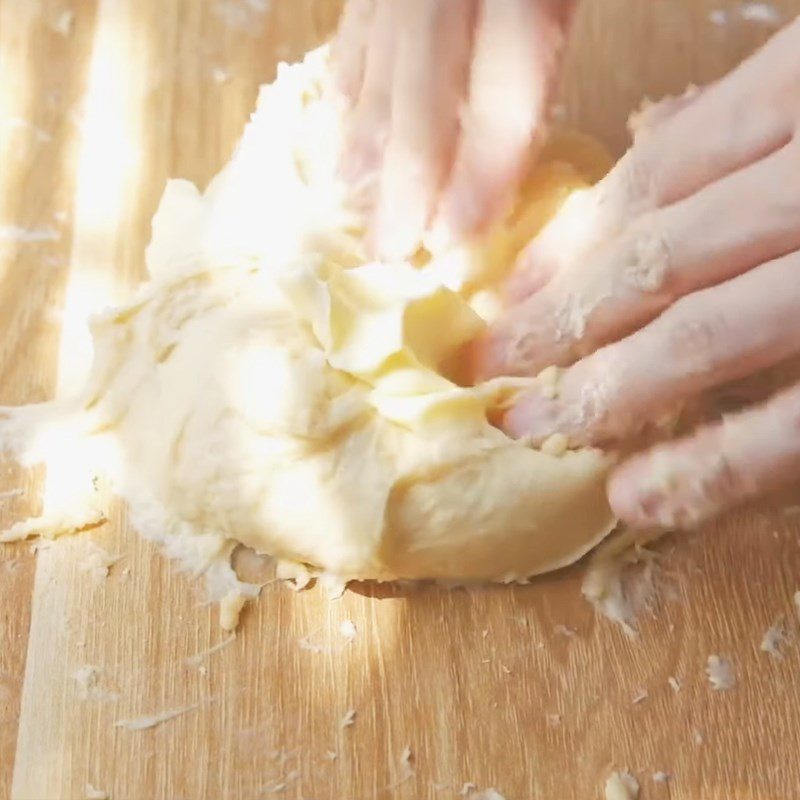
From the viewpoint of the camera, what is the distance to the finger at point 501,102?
0.86 m

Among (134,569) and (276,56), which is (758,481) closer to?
(134,569)

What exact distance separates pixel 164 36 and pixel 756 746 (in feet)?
2.93

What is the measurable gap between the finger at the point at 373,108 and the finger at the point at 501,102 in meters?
0.07

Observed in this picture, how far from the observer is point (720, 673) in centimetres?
87

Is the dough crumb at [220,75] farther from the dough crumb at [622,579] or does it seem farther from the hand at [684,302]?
the dough crumb at [622,579]

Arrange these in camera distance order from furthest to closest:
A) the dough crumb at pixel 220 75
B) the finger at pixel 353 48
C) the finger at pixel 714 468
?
the dough crumb at pixel 220 75
the finger at pixel 353 48
the finger at pixel 714 468

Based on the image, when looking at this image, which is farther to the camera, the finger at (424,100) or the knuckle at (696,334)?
the finger at (424,100)

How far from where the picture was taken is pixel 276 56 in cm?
116

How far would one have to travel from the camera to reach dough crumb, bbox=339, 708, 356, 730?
0.85 metres

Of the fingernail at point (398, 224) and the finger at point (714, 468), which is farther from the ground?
the fingernail at point (398, 224)

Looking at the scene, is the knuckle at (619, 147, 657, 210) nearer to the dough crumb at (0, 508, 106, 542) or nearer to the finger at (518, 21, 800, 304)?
the finger at (518, 21, 800, 304)

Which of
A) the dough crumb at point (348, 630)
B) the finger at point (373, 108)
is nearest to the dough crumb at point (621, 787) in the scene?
the dough crumb at point (348, 630)

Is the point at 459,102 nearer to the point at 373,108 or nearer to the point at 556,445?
the point at 373,108

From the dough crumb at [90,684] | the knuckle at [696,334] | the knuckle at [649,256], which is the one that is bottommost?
the dough crumb at [90,684]
